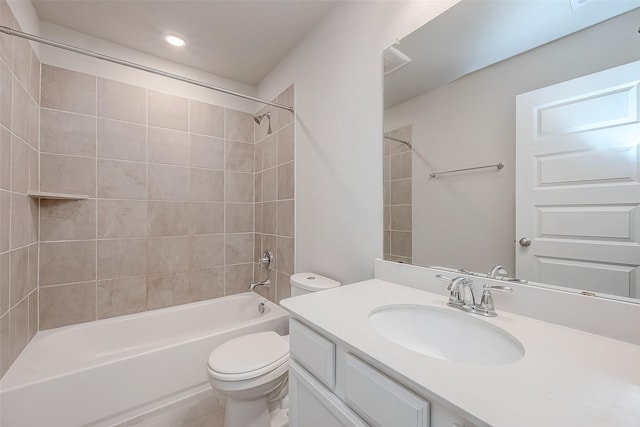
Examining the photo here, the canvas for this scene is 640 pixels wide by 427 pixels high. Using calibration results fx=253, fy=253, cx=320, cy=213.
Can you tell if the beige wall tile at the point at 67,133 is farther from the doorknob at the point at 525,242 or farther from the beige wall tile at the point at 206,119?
the doorknob at the point at 525,242

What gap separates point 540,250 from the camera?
0.81 m

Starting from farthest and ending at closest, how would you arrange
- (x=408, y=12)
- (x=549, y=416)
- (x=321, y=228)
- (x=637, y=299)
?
(x=321, y=228), (x=408, y=12), (x=637, y=299), (x=549, y=416)

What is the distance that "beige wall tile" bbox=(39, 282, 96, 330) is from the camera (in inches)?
66.1

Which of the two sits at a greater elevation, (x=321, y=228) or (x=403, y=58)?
(x=403, y=58)

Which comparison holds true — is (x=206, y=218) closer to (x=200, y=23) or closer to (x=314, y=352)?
(x=200, y=23)

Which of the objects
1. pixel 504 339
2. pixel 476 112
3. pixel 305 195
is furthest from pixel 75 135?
pixel 504 339

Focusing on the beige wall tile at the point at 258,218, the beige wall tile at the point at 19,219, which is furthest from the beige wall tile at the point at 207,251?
the beige wall tile at the point at 19,219

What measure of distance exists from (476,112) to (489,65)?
0.17 metres

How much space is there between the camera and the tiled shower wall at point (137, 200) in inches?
67.6

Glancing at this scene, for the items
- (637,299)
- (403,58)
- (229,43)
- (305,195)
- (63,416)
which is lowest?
(63,416)

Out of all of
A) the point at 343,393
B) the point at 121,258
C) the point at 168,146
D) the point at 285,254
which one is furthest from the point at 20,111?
the point at 343,393

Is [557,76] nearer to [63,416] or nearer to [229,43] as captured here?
[229,43]

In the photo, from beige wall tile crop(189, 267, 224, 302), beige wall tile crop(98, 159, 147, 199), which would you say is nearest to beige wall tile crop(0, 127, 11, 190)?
beige wall tile crop(98, 159, 147, 199)

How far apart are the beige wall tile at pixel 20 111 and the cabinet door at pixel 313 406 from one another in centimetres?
183
